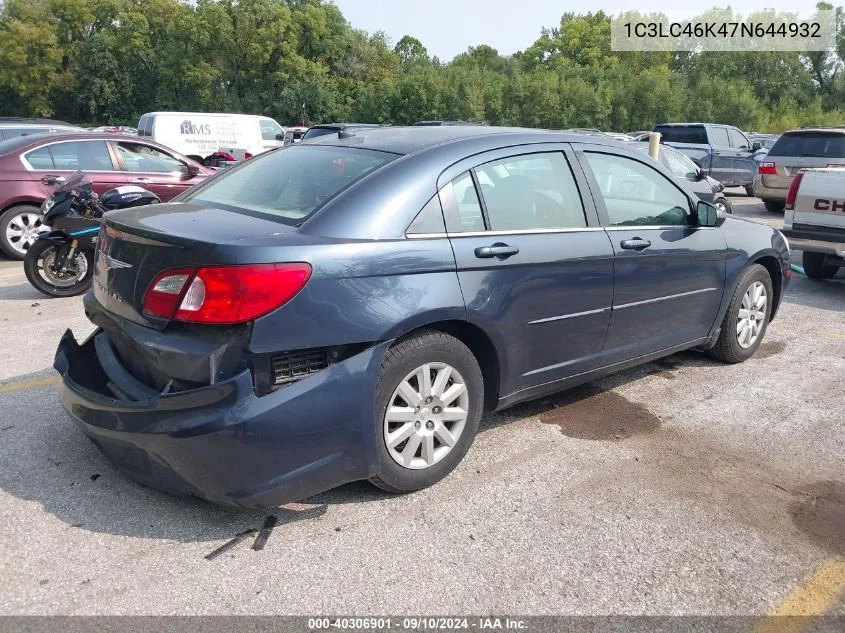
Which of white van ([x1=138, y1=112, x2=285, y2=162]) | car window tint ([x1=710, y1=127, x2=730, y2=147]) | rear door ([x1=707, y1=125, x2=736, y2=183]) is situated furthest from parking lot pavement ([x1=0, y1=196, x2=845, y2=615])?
white van ([x1=138, y1=112, x2=285, y2=162])

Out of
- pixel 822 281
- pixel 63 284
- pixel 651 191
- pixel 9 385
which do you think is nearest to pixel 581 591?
pixel 651 191

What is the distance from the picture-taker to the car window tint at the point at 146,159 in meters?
9.62

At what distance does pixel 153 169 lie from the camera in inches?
384

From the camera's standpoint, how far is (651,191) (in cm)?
466

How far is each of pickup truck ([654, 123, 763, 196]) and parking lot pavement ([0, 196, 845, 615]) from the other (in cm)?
1600

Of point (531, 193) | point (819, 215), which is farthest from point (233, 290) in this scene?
point (819, 215)

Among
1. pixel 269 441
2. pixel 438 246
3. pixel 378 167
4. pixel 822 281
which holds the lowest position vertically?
pixel 822 281

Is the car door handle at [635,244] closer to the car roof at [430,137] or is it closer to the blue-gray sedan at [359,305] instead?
the blue-gray sedan at [359,305]

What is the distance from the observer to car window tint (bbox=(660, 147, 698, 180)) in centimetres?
1179

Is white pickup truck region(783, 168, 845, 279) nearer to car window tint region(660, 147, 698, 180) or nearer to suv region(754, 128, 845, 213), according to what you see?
car window tint region(660, 147, 698, 180)

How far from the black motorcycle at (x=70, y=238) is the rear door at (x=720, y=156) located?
621 inches

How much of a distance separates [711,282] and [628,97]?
37.2 m

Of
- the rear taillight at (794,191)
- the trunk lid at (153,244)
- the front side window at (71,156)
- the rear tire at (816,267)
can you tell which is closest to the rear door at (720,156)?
the rear tire at (816,267)

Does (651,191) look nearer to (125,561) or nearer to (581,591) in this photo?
(581,591)
